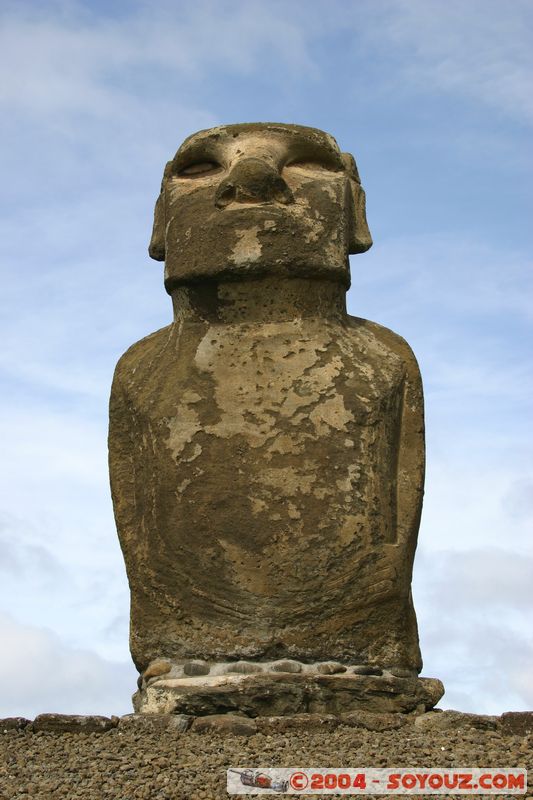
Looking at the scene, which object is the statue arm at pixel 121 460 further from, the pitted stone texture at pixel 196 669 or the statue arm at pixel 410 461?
the statue arm at pixel 410 461

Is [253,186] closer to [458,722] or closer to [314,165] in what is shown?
[314,165]

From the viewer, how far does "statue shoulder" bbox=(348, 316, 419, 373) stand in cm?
808

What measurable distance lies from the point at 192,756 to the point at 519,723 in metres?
1.69

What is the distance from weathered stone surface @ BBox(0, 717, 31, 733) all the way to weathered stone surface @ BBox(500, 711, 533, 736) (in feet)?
7.81

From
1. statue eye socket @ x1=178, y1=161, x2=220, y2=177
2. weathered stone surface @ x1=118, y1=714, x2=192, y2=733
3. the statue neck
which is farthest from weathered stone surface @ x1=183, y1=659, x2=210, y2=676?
statue eye socket @ x1=178, y1=161, x2=220, y2=177

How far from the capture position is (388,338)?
322 inches

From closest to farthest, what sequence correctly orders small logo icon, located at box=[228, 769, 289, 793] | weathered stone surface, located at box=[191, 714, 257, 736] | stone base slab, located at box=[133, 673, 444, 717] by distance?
small logo icon, located at box=[228, 769, 289, 793] < weathered stone surface, located at box=[191, 714, 257, 736] < stone base slab, located at box=[133, 673, 444, 717]

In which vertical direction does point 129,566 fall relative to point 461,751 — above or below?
above

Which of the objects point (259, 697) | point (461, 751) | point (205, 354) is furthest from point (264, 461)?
point (461, 751)

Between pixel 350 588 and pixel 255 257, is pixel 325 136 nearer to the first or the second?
pixel 255 257

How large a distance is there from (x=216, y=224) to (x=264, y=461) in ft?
4.47

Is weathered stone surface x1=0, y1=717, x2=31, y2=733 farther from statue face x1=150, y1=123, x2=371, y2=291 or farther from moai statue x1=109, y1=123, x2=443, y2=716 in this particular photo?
statue face x1=150, y1=123, x2=371, y2=291

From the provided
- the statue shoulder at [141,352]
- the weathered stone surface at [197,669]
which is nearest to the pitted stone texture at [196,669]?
the weathered stone surface at [197,669]

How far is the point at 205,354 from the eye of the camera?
306 inches
